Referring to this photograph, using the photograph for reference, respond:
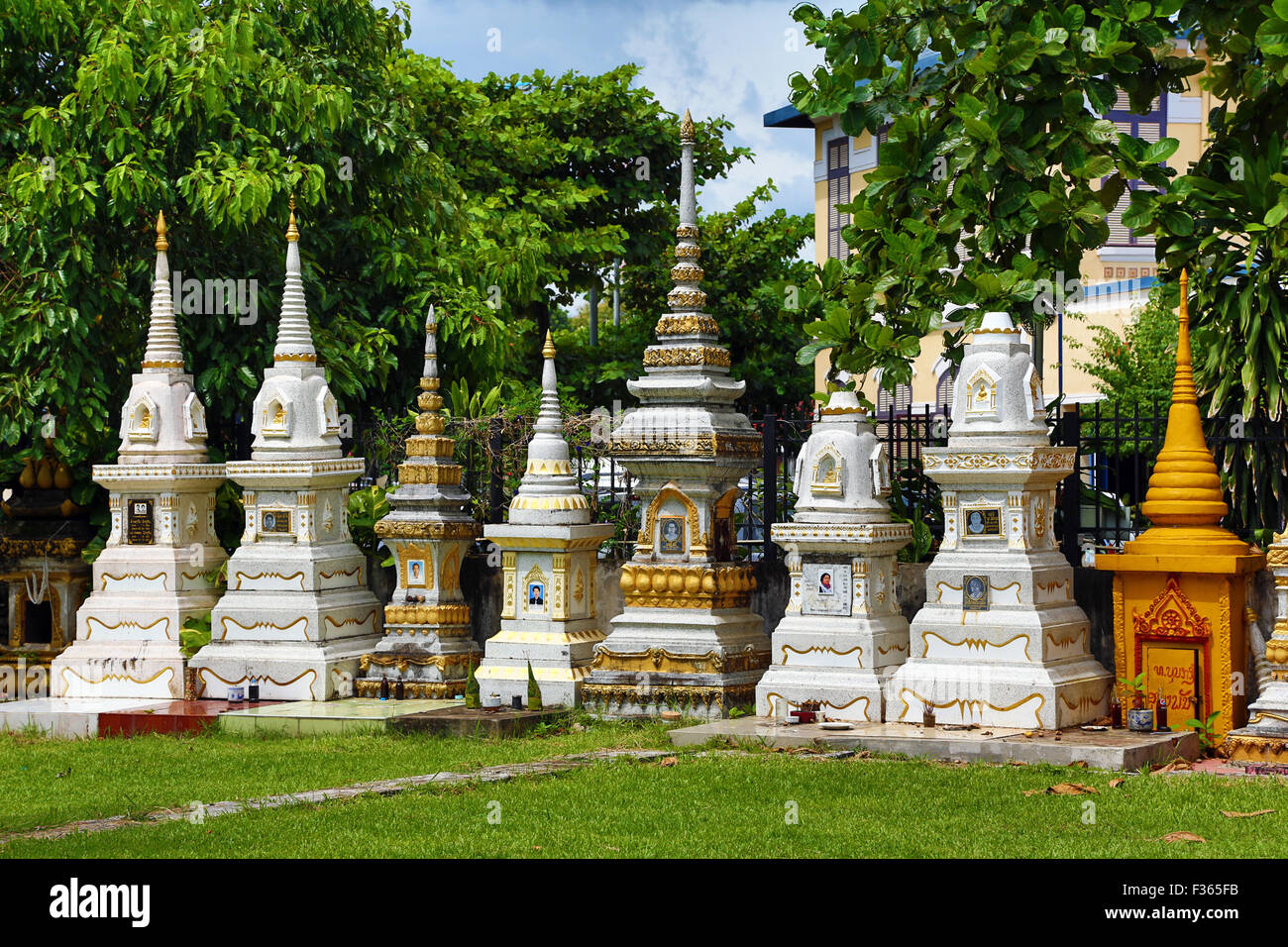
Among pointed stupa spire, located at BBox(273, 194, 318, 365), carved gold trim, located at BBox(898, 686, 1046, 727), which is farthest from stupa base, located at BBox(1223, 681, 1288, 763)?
pointed stupa spire, located at BBox(273, 194, 318, 365)

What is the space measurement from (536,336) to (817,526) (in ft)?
68.8

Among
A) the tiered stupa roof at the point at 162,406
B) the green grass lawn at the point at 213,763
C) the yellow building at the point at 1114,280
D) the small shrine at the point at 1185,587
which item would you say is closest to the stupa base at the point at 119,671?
the green grass lawn at the point at 213,763

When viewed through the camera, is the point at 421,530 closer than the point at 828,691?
No

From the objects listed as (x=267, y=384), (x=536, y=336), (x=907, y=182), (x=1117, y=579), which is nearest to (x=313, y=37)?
(x=267, y=384)

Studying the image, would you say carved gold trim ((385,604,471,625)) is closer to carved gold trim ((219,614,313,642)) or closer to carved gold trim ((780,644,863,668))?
carved gold trim ((219,614,313,642))

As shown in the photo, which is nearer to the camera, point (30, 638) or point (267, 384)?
point (267, 384)

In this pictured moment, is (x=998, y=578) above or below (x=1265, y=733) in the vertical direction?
above

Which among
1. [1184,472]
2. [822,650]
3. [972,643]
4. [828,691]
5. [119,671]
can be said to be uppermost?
[1184,472]

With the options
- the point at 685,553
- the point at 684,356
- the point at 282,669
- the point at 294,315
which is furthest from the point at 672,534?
the point at 294,315

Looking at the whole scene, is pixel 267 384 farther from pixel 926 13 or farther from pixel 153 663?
pixel 926 13

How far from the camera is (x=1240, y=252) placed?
1477cm

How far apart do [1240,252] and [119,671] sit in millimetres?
10959

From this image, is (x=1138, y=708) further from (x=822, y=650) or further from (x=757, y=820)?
(x=757, y=820)

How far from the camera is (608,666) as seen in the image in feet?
51.2
